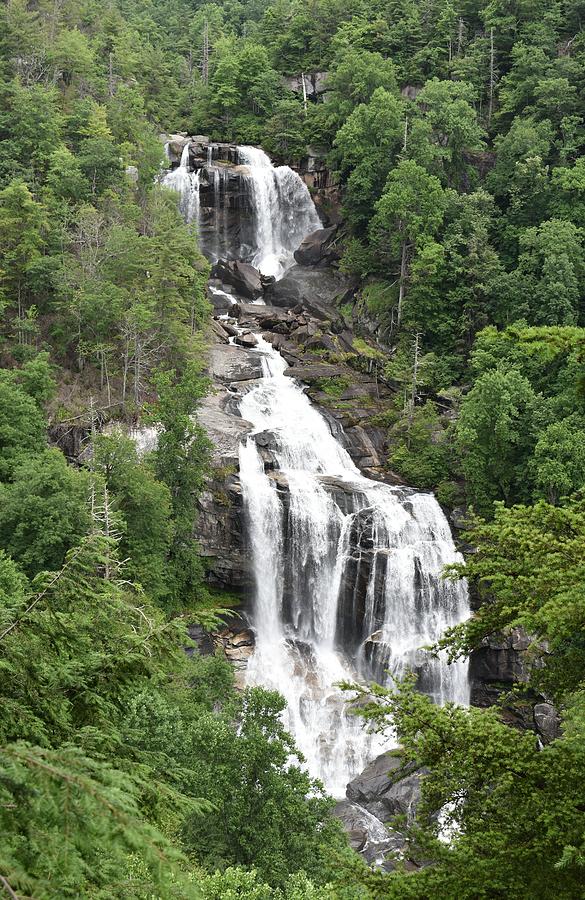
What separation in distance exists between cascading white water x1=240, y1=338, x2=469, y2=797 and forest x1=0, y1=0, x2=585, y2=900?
2.08 meters

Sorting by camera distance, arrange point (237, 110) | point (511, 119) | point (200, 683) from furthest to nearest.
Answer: point (237, 110)
point (511, 119)
point (200, 683)

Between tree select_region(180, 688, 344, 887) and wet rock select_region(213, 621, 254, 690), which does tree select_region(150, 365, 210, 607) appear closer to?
wet rock select_region(213, 621, 254, 690)

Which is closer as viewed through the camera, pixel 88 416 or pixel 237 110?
pixel 88 416

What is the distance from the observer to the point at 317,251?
52281 mm

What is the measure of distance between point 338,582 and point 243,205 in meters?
30.3

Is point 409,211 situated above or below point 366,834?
above

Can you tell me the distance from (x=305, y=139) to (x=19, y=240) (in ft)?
90.4

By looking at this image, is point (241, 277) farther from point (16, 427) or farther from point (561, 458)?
point (561, 458)

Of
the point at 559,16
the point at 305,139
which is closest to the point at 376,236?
the point at 305,139

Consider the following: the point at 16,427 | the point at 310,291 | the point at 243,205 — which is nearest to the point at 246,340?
the point at 310,291

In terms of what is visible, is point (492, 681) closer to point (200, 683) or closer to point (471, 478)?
point (471, 478)

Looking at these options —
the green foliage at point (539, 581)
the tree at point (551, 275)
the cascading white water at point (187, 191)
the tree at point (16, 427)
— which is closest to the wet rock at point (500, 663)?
the tree at point (551, 275)

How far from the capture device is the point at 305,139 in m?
56.9

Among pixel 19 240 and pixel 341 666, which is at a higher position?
pixel 19 240
